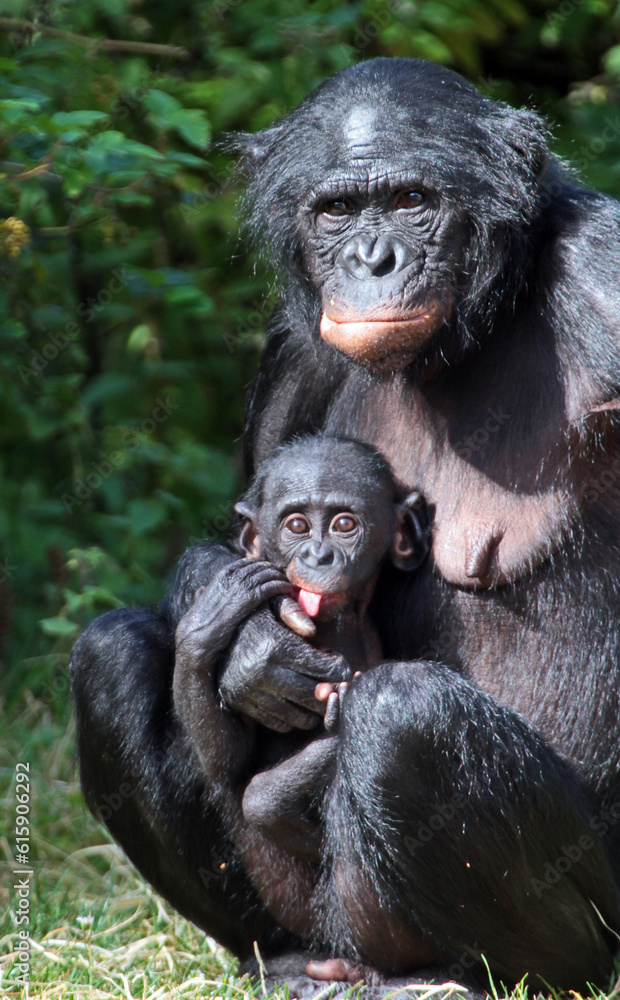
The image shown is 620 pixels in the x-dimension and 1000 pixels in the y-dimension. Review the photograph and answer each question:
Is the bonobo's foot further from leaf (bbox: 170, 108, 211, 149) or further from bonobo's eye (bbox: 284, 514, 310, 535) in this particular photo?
leaf (bbox: 170, 108, 211, 149)

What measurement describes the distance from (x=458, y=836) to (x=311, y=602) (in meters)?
0.79

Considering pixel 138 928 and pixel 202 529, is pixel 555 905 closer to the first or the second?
pixel 138 928

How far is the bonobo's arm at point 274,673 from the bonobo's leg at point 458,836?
0.91ft

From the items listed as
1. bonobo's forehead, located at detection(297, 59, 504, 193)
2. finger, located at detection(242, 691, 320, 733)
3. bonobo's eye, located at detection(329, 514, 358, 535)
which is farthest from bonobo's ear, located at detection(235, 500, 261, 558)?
bonobo's forehead, located at detection(297, 59, 504, 193)

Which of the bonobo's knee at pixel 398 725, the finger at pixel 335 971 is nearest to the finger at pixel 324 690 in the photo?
the bonobo's knee at pixel 398 725

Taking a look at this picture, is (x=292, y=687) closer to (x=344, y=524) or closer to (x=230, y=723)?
(x=230, y=723)

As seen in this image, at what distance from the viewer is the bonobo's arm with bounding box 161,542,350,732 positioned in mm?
3508

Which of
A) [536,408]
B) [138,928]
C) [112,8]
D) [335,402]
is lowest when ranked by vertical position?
[138,928]

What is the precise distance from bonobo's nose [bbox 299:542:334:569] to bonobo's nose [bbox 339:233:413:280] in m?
0.78

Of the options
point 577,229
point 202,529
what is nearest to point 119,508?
point 202,529

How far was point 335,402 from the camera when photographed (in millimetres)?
4207

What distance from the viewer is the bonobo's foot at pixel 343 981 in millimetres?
3340

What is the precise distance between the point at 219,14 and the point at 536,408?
3737mm

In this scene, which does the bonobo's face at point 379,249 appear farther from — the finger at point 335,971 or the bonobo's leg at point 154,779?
the finger at point 335,971
